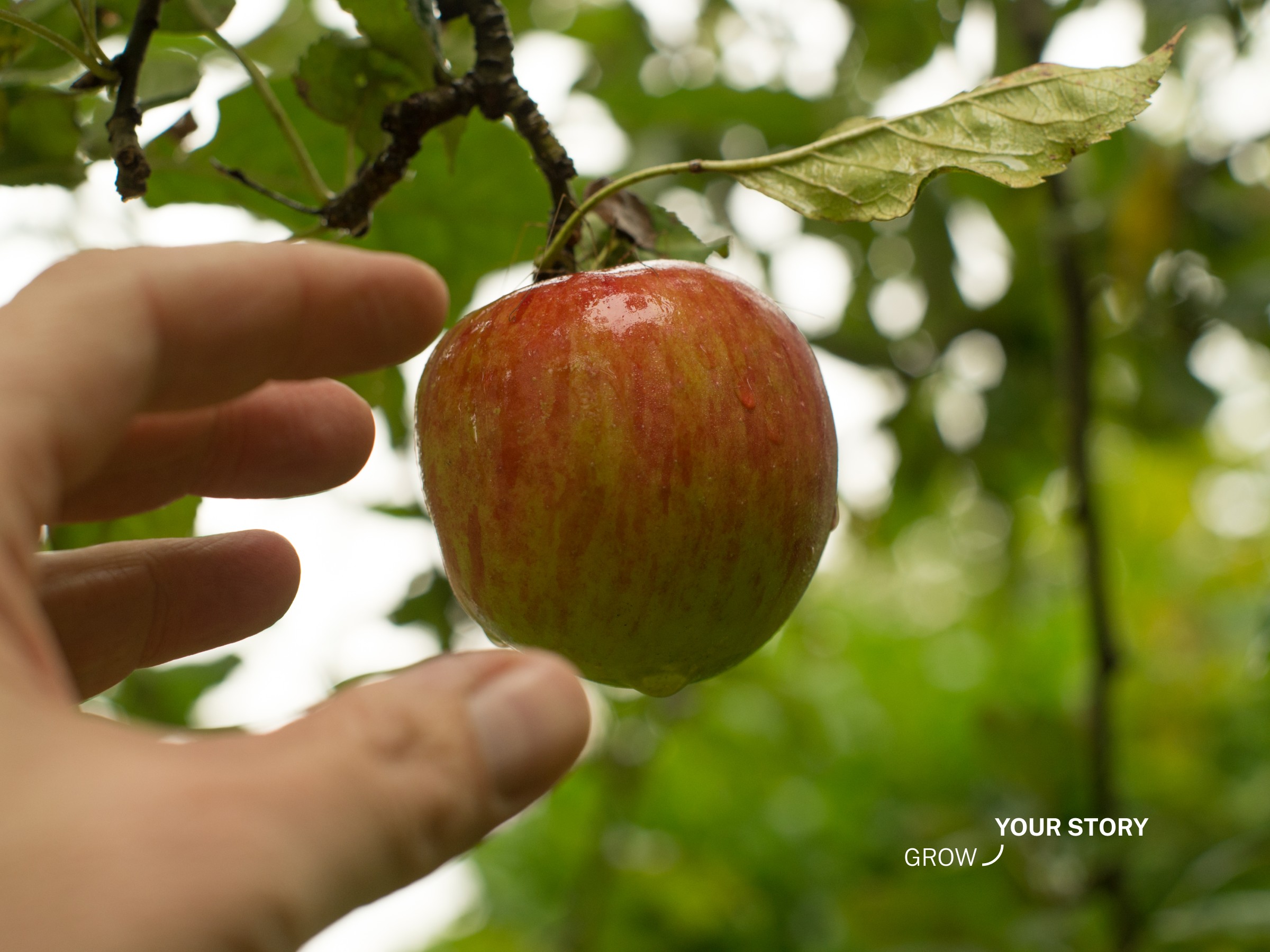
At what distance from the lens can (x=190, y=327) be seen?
1.34ft

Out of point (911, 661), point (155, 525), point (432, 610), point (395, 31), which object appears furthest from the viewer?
point (911, 661)

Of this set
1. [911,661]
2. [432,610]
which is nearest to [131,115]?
[432,610]

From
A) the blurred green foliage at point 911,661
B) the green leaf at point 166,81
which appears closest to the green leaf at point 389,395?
the blurred green foliage at point 911,661

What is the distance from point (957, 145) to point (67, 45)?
0.50m

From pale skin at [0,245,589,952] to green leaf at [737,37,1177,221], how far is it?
0.71 ft

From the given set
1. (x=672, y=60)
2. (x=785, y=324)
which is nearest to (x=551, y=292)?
(x=785, y=324)

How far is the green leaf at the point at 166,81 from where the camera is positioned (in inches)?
25.0

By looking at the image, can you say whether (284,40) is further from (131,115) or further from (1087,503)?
(1087,503)

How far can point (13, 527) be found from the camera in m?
0.33

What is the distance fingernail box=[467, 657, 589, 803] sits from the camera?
1.10ft

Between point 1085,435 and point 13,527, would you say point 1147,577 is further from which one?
point 13,527

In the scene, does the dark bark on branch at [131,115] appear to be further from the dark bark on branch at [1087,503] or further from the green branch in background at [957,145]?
the dark bark on branch at [1087,503]

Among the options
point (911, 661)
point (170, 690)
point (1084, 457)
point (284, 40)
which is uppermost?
point (284, 40)

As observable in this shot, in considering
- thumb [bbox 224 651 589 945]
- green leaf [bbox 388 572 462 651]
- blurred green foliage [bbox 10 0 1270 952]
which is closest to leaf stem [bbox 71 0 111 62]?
blurred green foliage [bbox 10 0 1270 952]
